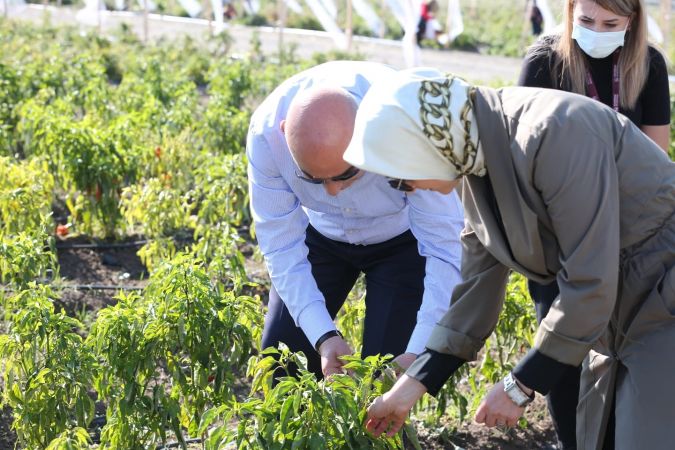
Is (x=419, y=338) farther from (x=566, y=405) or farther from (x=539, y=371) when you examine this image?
(x=539, y=371)

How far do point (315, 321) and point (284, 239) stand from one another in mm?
282

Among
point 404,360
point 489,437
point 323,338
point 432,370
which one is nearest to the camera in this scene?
point 432,370

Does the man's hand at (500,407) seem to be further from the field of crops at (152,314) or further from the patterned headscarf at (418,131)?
the patterned headscarf at (418,131)

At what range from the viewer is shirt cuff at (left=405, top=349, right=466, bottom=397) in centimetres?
251

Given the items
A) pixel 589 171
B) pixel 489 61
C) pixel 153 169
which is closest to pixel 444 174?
pixel 589 171

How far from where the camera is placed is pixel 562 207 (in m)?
2.11

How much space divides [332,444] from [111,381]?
2.90 feet

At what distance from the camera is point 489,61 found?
15.5 m

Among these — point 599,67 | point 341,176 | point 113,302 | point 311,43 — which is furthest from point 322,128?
point 311,43

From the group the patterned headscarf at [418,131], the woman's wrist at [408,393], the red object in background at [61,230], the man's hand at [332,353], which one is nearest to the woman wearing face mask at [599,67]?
the man's hand at [332,353]

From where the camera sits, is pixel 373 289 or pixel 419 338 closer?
pixel 419 338

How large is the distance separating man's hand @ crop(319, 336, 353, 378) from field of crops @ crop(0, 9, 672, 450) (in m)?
0.16

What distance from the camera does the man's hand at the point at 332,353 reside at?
295 cm

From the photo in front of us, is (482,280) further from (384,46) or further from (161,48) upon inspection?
(384,46)
